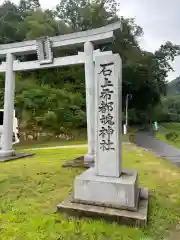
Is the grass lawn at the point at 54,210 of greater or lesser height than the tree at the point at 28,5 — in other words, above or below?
below

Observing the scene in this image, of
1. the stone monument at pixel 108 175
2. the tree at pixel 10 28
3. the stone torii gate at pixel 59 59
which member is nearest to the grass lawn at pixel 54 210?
the stone monument at pixel 108 175

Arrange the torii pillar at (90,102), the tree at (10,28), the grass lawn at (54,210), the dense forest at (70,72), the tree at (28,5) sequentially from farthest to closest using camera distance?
the tree at (28,5) → the tree at (10,28) → the dense forest at (70,72) → the torii pillar at (90,102) → the grass lawn at (54,210)

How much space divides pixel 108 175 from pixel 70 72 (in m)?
21.2

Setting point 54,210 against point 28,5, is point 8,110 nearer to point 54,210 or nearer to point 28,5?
point 54,210

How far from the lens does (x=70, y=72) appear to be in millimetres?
24047

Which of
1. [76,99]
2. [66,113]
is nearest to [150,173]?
[66,113]

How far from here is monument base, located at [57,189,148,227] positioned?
3296 millimetres

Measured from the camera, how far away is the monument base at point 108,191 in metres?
3.55

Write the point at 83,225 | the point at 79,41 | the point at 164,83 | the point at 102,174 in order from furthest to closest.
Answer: the point at 164,83 → the point at 79,41 → the point at 102,174 → the point at 83,225

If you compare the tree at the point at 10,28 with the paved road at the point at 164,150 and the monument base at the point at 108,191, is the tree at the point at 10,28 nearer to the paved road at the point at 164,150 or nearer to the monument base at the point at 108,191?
the paved road at the point at 164,150

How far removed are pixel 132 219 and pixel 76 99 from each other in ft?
58.7

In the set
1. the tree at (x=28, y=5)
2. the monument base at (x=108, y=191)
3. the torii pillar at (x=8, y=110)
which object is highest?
the tree at (x=28, y=5)

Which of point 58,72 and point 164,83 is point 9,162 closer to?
point 58,72

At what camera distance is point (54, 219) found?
3467 millimetres
